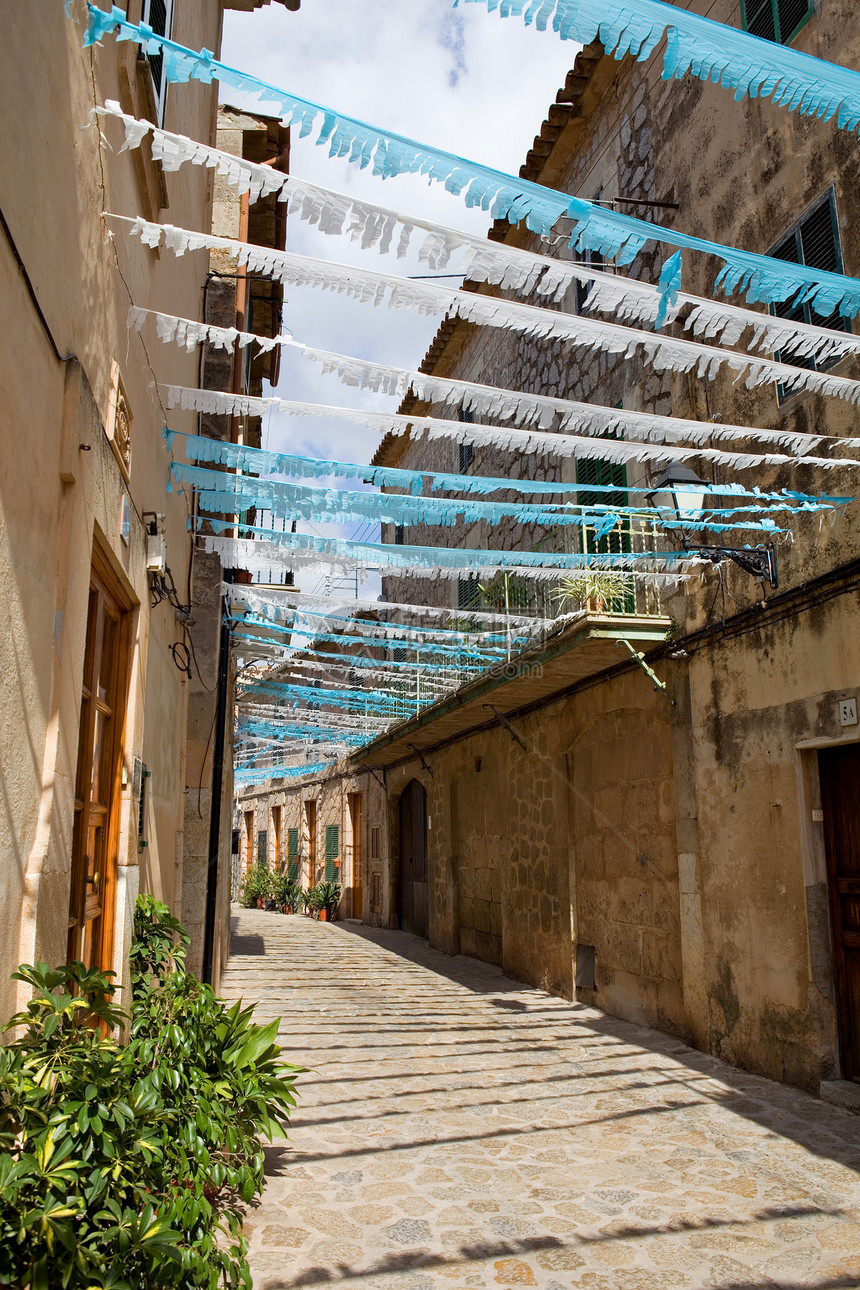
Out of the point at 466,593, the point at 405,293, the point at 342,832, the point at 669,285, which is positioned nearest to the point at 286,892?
the point at 342,832

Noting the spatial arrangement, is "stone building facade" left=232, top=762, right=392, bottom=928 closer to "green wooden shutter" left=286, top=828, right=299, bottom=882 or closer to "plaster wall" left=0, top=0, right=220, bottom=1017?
"green wooden shutter" left=286, top=828, right=299, bottom=882

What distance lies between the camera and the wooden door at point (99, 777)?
12.3 feet

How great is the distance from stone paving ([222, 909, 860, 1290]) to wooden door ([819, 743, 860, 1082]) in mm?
520

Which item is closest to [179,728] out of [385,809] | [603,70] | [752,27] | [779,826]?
[779,826]

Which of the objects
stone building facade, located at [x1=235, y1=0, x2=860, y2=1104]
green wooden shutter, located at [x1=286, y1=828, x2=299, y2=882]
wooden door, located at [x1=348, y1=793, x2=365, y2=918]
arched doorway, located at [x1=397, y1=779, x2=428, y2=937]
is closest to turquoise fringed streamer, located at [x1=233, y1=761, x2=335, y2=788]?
wooden door, located at [x1=348, y1=793, x2=365, y2=918]

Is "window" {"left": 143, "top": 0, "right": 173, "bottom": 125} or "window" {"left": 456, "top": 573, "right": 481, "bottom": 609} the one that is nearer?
"window" {"left": 143, "top": 0, "right": 173, "bottom": 125}

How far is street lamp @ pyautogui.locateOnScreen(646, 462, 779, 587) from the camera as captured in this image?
6.31 m

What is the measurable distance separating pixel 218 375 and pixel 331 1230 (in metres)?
7.66

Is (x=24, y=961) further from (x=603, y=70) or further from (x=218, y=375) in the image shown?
(x=603, y=70)

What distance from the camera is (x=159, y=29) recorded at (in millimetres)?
4684

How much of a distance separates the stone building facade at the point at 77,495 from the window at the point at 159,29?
0.16ft

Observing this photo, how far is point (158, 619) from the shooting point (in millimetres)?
5605

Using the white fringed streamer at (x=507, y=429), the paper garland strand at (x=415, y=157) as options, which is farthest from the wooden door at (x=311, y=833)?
the paper garland strand at (x=415, y=157)

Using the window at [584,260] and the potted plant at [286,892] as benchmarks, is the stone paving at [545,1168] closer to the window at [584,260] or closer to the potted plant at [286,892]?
the window at [584,260]
